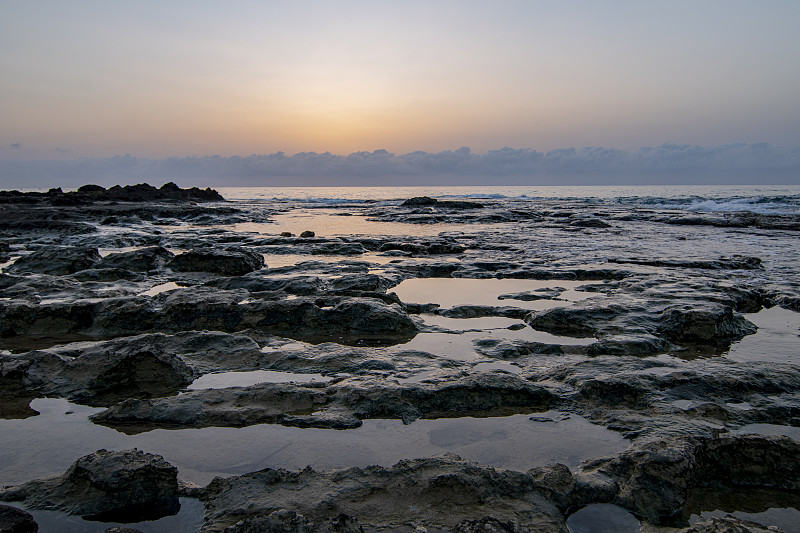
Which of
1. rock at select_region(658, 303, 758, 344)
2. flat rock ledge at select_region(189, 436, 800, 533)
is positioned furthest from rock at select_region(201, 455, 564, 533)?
rock at select_region(658, 303, 758, 344)

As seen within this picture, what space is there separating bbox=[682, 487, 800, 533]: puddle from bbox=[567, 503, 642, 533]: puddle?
28 centimetres

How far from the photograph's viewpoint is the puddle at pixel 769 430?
2.99 metres

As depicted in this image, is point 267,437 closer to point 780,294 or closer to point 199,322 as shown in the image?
point 199,322

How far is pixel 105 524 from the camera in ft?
7.07

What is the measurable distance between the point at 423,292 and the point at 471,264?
2.45 metres

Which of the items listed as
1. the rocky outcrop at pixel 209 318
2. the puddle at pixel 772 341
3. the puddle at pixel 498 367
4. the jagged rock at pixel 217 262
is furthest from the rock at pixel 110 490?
the jagged rock at pixel 217 262

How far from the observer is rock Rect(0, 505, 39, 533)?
194 centimetres

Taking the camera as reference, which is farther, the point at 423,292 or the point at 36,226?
the point at 36,226

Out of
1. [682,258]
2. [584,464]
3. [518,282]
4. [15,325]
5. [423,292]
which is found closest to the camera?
[584,464]

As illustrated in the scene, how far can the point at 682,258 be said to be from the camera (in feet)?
33.7

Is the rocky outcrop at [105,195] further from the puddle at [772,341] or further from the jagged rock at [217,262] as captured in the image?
the puddle at [772,341]

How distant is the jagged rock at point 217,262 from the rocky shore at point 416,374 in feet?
0.15

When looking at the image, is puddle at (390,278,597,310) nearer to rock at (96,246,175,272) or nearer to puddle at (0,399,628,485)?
puddle at (0,399,628,485)

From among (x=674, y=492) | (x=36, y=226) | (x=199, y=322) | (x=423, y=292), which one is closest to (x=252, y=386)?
(x=199, y=322)
